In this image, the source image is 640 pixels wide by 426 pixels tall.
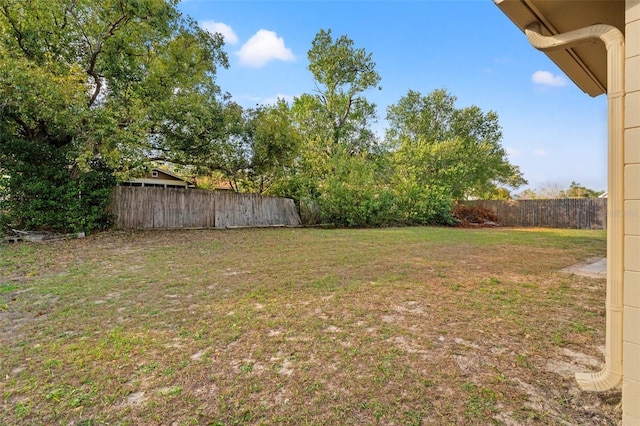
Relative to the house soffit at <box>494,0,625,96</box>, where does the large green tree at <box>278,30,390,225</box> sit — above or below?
above

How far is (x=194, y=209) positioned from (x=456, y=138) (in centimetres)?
1502

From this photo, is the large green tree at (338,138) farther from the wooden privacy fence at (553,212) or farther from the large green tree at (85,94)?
the wooden privacy fence at (553,212)

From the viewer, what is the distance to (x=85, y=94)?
21.5 feet

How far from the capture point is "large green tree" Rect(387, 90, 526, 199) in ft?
54.7

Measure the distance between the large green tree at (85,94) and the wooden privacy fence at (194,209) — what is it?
0.73 metres

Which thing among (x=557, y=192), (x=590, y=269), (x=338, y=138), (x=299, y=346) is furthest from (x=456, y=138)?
(x=299, y=346)

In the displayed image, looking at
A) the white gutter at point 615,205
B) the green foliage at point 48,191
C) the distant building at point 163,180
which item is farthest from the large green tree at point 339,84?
the white gutter at point 615,205

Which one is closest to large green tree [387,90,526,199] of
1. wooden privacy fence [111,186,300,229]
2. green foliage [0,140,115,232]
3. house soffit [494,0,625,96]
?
wooden privacy fence [111,186,300,229]

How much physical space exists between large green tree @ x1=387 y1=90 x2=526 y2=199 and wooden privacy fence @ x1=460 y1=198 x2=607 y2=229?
7.46 ft

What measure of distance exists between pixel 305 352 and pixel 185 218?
339 inches

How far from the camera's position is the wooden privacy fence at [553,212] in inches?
522

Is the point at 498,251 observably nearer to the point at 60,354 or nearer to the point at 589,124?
the point at 589,124

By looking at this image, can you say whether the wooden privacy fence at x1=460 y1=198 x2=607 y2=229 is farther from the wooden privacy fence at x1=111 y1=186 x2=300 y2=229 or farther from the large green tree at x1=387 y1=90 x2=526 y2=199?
the wooden privacy fence at x1=111 y1=186 x2=300 y2=229

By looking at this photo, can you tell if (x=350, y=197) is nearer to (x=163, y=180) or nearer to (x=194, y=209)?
(x=194, y=209)
